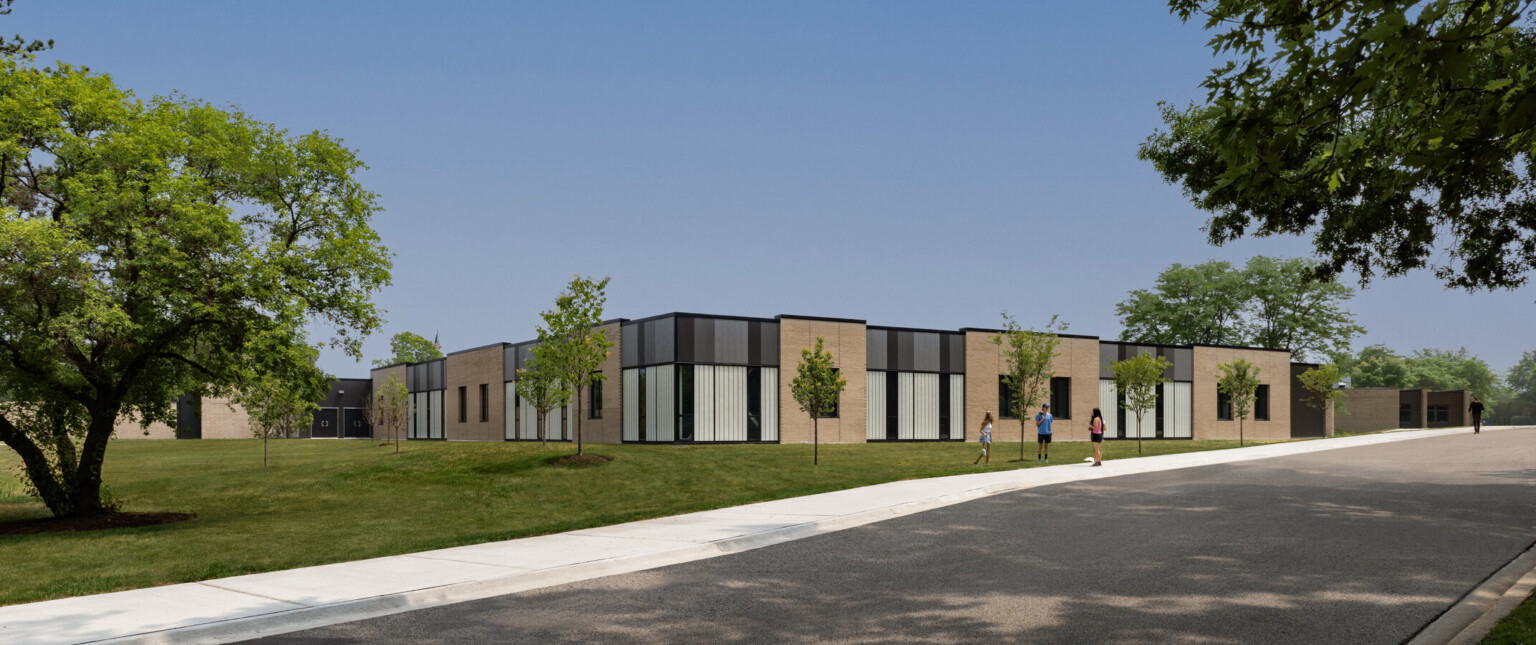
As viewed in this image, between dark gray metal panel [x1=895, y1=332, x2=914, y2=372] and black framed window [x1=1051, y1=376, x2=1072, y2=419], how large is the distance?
337 inches

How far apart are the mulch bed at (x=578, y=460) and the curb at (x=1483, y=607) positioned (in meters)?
22.2

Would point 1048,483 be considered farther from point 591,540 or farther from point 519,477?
point 519,477

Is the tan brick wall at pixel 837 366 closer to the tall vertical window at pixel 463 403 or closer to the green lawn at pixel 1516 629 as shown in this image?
the tall vertical window at pixel 463 403

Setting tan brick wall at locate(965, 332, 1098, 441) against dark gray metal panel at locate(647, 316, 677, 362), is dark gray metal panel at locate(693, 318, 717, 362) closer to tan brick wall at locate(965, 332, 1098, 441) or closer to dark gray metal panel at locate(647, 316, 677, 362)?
dark gray metal panel at locate(647, 316, 677, 362)

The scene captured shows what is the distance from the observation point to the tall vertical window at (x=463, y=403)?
58.7m

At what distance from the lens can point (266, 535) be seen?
17156 millimetres

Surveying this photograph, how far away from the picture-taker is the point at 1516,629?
7.88 metres

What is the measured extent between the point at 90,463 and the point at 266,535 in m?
5.34

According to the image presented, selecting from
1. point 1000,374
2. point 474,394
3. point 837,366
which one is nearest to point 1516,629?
point 837,366

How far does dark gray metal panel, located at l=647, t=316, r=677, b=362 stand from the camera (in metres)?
41.2

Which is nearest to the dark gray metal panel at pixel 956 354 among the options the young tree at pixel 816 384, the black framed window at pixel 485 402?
the young tree at pixel 816 384

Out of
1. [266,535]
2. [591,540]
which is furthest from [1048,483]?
[266,535]

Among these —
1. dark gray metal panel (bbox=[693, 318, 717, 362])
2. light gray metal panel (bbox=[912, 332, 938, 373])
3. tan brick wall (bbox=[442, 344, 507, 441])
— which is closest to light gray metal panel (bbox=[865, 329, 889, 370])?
light gray metal panel (bbox=[912, 332, 938, 373])

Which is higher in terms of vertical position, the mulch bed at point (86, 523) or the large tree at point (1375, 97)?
the large tree at point (1375, 97)
